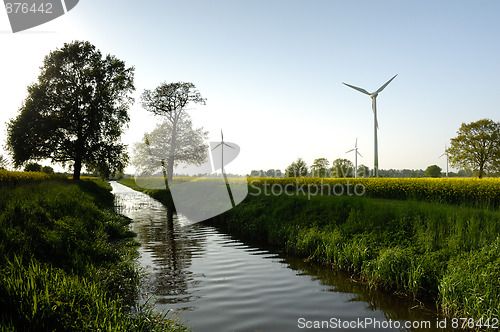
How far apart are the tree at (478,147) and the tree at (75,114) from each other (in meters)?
56.6

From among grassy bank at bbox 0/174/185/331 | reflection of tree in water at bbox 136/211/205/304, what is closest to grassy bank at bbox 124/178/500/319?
reflection of tree in water at bbox 136/211/205/304

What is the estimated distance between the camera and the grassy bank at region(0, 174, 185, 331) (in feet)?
13.0

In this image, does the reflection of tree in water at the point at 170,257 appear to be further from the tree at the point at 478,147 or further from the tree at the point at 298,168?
the tree at the point at 478,147

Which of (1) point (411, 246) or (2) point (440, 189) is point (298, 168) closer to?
(2) point (440, 189)

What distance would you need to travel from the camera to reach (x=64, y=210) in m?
11.2

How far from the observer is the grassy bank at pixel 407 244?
6.16 m

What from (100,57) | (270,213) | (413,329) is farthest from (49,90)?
(413,329)

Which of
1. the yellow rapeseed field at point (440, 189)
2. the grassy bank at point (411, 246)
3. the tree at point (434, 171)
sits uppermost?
the tree at point (434, 171)

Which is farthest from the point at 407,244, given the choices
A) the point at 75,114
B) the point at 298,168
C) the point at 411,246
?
the point at 298,168

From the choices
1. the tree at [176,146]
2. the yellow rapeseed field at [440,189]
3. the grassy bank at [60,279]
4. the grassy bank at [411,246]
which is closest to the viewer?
the grassy bank at [60,279]

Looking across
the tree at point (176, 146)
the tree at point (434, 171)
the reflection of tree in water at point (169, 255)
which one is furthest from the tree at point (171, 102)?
A: the tree at point (434, 171)

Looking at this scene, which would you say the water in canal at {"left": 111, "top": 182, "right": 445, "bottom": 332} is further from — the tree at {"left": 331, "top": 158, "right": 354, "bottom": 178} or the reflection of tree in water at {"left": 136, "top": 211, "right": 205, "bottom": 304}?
the tree at {"left": 331, "top": 158, "right": 354, "bottom": 178}

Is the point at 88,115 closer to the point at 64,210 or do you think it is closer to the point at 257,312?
the point at 64,210

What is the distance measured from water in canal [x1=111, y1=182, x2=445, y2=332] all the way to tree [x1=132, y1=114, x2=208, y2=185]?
1430 inches
